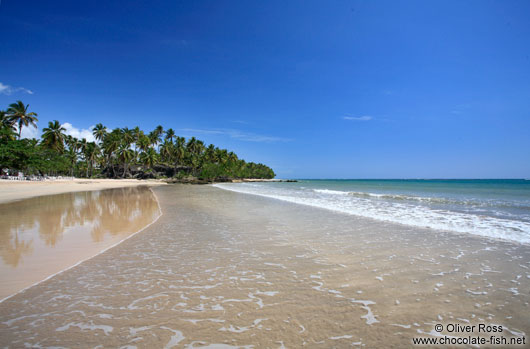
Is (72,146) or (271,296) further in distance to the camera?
(72,146)

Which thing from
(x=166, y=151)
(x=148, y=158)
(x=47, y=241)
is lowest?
(x=47, y=241)

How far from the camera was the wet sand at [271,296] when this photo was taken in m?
2.83

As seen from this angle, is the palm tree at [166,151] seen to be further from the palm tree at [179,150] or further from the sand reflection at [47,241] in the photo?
the sand reflection at [47,241]

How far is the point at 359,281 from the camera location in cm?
446

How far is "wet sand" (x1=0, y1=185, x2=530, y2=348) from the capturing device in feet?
9.27

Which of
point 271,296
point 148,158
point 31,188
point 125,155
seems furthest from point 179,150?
point 271,296

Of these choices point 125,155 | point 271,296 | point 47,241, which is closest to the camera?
point 271,296

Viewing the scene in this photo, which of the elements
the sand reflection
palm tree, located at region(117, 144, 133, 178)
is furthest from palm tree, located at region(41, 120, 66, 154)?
the sand reflection

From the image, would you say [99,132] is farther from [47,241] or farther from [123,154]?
[47,241]

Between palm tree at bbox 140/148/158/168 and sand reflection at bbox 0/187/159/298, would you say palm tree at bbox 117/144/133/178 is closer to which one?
palm tree at bbox 140/148/158/168

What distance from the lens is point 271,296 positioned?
3.83 m

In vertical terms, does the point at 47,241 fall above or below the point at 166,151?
below

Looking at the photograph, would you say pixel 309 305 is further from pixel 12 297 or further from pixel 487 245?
pixel 487 245

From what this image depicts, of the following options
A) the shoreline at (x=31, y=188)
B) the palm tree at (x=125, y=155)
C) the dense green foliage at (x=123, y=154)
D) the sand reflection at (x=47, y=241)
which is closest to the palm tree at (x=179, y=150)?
the dense green foliage at (x=123, y=154)
